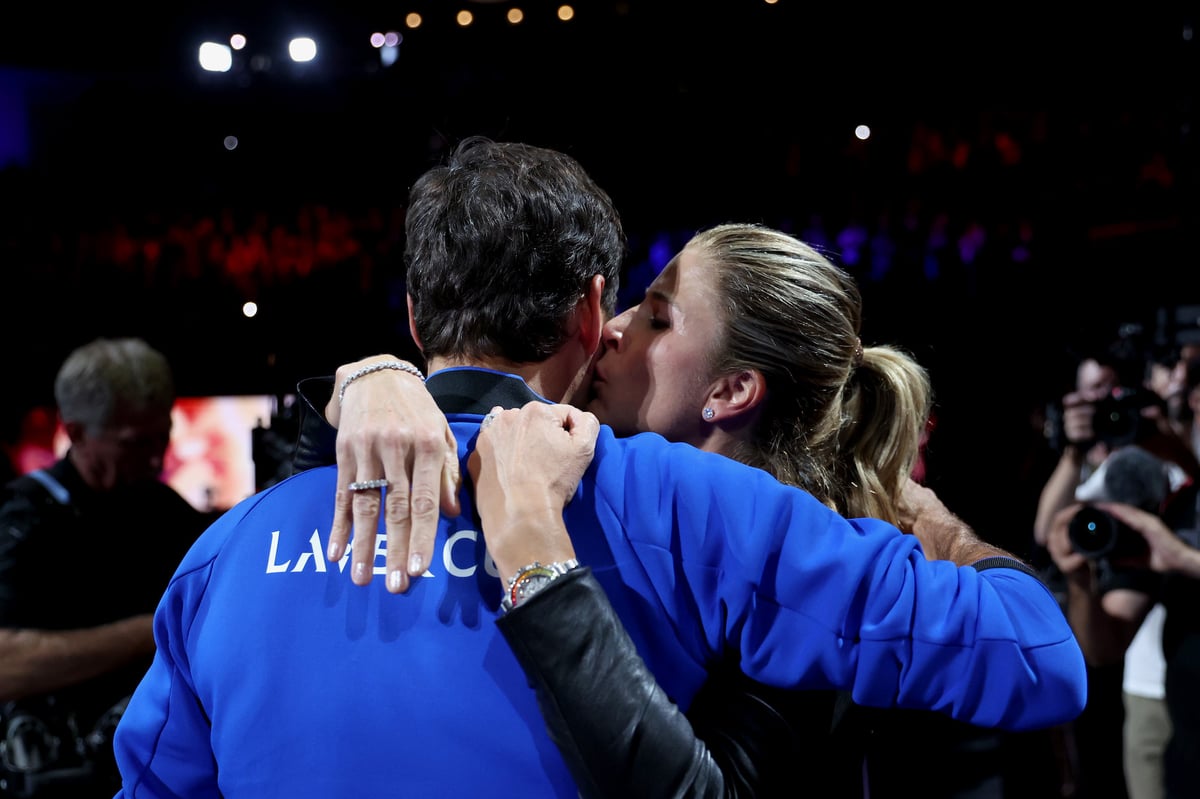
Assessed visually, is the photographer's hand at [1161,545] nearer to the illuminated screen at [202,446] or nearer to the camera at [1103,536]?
the camera at [1103,536]

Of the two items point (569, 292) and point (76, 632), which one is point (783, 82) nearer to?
point (76, 632)

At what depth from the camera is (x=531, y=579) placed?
969mm

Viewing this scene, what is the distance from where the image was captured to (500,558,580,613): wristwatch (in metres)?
0.97

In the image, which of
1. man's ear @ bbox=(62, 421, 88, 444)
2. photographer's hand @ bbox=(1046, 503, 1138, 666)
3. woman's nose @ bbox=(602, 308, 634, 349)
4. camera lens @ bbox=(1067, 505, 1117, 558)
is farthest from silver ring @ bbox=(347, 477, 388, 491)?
photographer's hand @ bbox=(1046, 503, 1138, 666)

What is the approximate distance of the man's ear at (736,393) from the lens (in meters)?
1.57

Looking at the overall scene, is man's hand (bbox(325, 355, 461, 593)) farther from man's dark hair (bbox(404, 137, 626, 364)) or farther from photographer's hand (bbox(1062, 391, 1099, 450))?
photographer's hand (bbox(1062, 391, 1099, 450))

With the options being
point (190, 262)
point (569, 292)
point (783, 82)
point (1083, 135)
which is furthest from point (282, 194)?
point (569, 292)

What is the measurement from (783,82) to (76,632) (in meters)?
6.22

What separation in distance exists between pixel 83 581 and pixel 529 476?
1.97 meters

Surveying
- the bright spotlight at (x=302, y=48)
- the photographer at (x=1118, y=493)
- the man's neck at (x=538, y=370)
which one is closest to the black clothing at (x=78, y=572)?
the man's neck at (x=538, y=370)

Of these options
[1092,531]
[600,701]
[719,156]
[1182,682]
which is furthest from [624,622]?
[719,156]

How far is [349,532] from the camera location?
1019 mm

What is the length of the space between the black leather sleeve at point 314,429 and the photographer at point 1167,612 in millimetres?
2446

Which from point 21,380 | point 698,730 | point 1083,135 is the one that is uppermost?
point 1083,135
